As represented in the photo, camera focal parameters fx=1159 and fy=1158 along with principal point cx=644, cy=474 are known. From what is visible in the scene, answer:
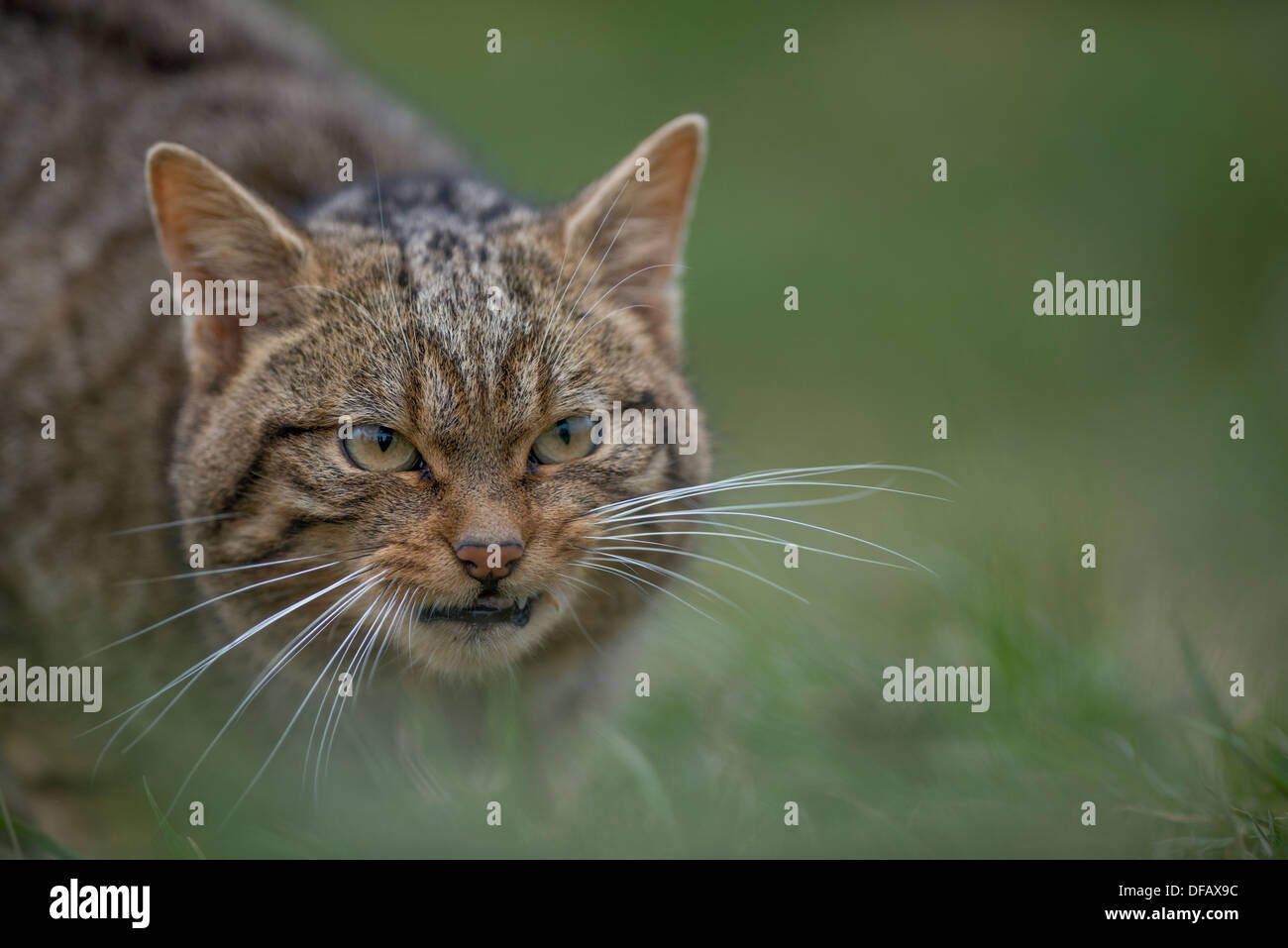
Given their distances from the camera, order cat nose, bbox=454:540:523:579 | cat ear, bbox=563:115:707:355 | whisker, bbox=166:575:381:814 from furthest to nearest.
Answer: cat ear, bbox=563:115:707:355, whisker, bbox=166:575:381:814, cat nose, bbox=454:540:523:579

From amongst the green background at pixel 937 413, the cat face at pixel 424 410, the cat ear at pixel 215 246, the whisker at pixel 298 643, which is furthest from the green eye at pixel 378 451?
the green background at pixel 937 413

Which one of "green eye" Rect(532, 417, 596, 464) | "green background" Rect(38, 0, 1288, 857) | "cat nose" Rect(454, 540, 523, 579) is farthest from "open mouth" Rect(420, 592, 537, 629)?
"green background" Rect(38, 0, 1288, 857)

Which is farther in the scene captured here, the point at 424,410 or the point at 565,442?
the point at 565,442

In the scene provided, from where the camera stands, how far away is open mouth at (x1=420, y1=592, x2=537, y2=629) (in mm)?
2818

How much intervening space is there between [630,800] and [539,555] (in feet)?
3.17

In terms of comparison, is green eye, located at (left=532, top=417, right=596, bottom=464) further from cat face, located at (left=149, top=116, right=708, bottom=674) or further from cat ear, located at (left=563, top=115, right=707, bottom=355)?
cat ear, located at (left=563, top=115, right=707, bottom=355)

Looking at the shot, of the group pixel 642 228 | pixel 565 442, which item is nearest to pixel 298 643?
pixel 565 442

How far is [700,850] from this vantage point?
298cm

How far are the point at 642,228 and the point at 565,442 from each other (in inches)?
29.2

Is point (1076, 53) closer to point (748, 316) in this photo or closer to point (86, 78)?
point (748, 316)

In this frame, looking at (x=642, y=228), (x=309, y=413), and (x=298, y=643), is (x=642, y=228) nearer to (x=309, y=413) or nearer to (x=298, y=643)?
(x=309, y=413)

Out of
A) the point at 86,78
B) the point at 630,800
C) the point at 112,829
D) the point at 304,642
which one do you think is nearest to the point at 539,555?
the point at 304,642

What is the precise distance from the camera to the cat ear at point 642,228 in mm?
3180

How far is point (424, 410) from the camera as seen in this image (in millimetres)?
2809
